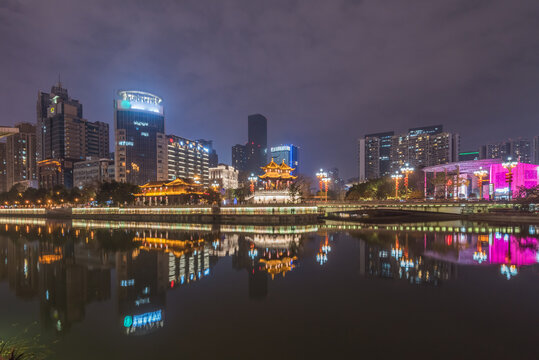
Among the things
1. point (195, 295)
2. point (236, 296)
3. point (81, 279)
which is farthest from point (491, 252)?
point (81, 279)

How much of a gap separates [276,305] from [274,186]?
5159cm

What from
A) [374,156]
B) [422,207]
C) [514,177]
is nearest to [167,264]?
[422,207]

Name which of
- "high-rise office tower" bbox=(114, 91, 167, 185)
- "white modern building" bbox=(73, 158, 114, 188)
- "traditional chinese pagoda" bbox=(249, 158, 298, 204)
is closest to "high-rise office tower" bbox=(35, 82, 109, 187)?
"white modern building" bbox=(73, 158, 114, 188)

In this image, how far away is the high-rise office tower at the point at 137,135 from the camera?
11375 cm

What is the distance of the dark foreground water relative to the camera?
7.92 meters

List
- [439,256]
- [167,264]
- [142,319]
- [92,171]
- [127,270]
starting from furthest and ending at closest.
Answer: [92,171] < [439,256] < [167,264] < [127,270] < [142,319]

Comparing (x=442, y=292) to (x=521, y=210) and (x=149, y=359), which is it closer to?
(x=149, y=359)

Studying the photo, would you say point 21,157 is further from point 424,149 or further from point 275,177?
point 424,149

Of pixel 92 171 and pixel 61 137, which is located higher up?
pixel 61 137

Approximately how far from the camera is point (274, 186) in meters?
62.6

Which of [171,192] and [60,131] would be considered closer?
[171,192]

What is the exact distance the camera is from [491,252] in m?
20.7

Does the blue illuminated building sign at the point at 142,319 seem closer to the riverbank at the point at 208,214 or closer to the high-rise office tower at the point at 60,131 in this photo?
the riverbank at the point at 208,214

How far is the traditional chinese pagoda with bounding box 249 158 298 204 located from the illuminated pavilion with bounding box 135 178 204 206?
66.4 feet
